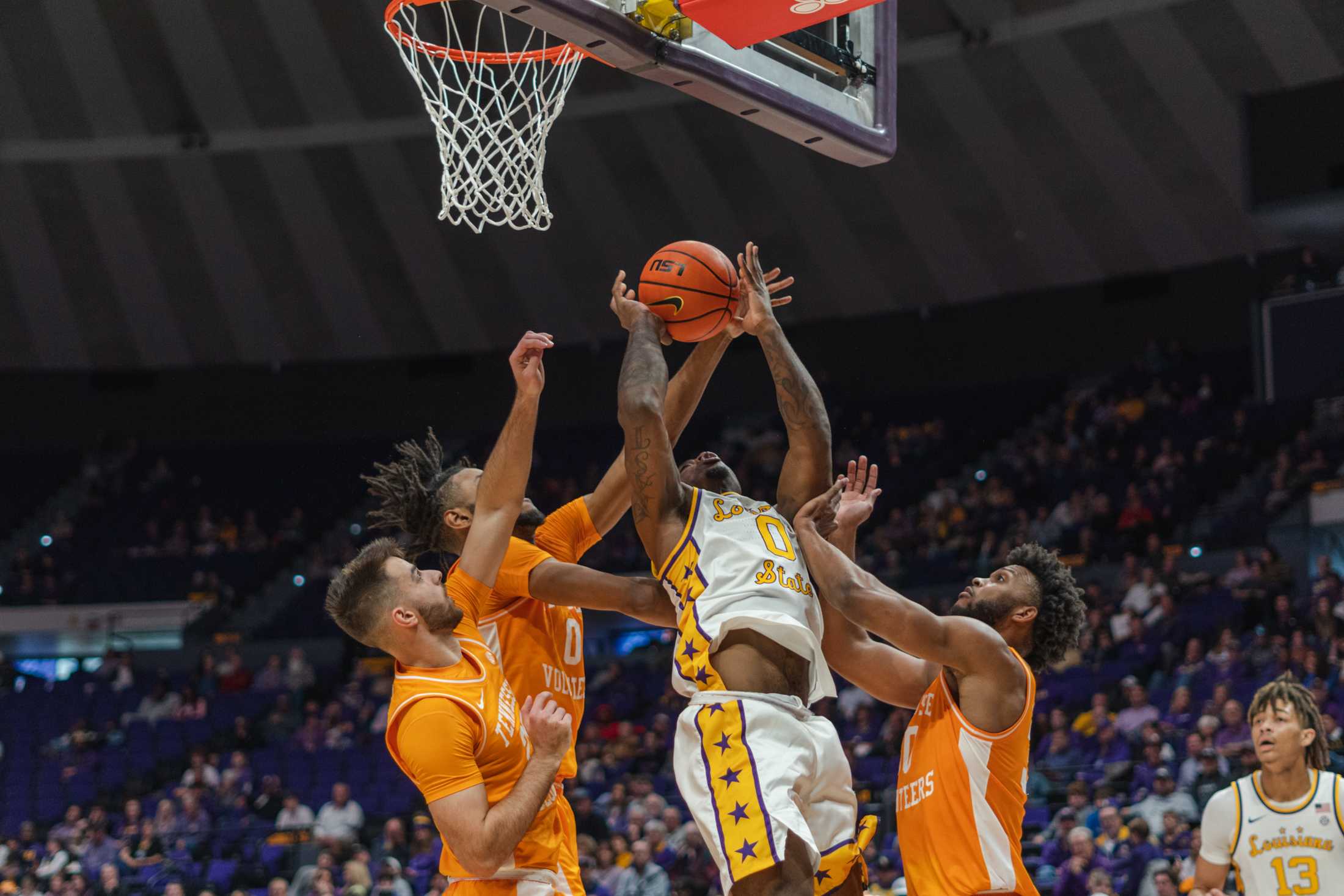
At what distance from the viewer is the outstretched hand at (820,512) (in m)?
4.59

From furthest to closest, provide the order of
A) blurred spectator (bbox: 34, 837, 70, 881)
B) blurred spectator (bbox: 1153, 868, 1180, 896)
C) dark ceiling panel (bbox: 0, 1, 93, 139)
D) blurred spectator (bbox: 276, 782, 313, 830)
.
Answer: dark ceiling panel (bbox: 0, 1, 93, 139), blurred spectator (bbox: 276, 782, 313, 830), blurred spectator (bbox: 34, 837, 70, 881), blurred spectator (bbox: 1153, 868, 1180, 896)

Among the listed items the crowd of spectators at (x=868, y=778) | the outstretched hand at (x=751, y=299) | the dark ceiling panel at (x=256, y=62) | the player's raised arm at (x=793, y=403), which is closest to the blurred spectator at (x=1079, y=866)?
the crowd of spectators at (x=868, y=778)

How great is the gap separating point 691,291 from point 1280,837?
2.89 meters

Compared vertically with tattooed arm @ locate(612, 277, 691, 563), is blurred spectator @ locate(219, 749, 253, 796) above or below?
above

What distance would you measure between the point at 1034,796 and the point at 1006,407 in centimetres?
1029

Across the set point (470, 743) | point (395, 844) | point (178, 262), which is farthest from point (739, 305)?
point (178, 262)

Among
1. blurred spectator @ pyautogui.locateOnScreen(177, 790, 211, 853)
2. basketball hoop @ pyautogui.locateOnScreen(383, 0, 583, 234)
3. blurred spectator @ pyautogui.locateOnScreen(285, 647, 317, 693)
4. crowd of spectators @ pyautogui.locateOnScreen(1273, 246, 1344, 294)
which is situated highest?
crowd of spectators @ pyautogui.locateOnScreen(1273, 246, 1344, 294)

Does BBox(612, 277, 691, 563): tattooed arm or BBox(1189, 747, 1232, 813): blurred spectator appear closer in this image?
BBox(612, 277, 691, 563): tattooed arm

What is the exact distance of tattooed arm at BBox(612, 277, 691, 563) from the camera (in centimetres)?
455

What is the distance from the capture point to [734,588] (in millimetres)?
4445

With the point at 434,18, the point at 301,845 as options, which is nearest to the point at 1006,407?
the point at 434,18

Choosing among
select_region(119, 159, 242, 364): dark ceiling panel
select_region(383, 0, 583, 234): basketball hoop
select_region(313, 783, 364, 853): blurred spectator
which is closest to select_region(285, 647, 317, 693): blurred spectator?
select_region(313, 783, 364, 853): blurred spectator

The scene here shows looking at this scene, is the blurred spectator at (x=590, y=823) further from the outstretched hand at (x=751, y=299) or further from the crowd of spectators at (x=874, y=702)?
the outstretched hand at (x=751, y=299)

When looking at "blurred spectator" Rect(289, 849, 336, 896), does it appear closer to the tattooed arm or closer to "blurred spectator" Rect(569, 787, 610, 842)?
"blurred spectator" Rect(569, 787, 610, 842)
